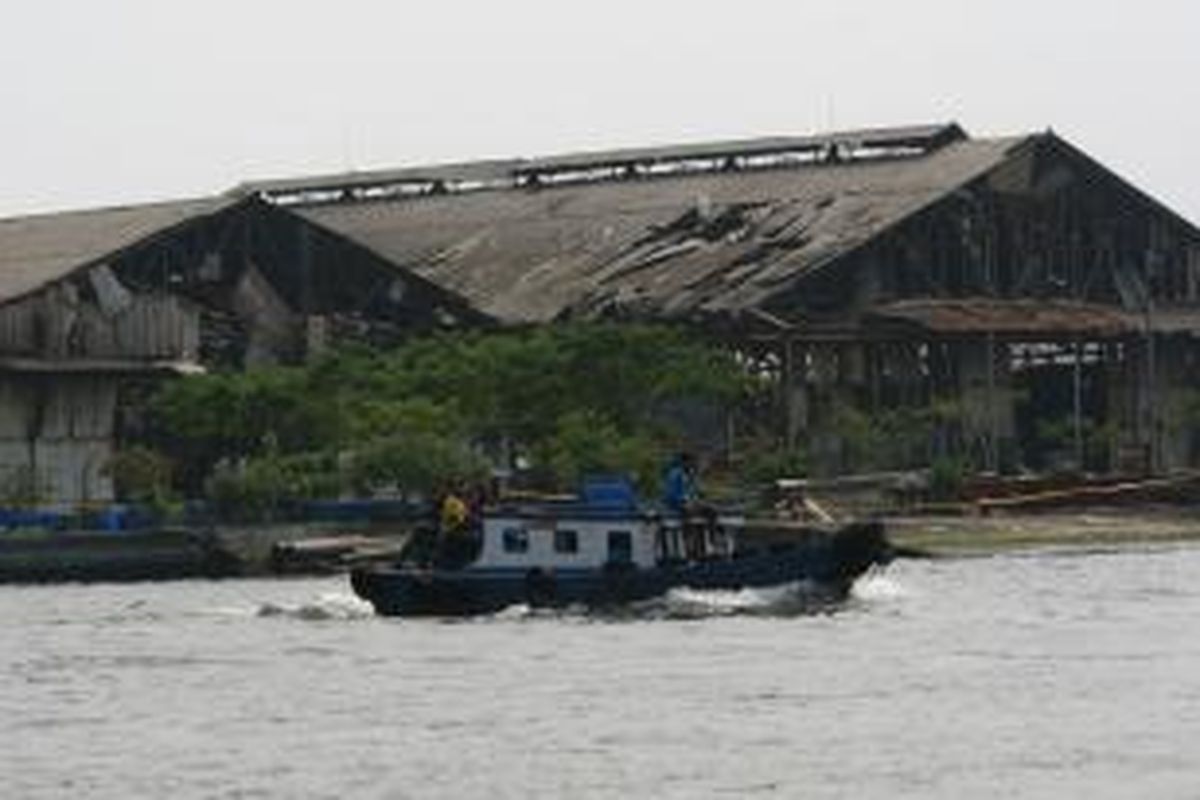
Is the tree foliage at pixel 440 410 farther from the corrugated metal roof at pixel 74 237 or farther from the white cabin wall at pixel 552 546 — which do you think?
the white cabin wall at pixel 552 546

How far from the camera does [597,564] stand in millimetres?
53812

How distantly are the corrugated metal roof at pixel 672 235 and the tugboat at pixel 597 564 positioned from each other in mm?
27095

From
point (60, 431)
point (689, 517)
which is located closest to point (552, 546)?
point (689, 517)

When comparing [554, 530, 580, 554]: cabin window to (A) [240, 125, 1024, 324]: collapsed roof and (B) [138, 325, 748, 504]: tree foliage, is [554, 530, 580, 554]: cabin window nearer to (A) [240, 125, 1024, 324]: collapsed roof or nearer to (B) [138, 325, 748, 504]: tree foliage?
(B) [138, 325, 748, 504]: tree foliage

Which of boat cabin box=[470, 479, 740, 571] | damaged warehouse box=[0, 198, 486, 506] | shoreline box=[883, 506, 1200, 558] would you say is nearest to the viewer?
boat cabin box=[470, 479, 740, 571]

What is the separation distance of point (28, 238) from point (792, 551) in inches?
1308

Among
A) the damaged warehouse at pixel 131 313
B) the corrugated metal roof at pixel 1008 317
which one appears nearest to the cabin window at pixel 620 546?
the damaged warehouse at pixel 131 313

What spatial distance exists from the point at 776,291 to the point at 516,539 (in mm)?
28138

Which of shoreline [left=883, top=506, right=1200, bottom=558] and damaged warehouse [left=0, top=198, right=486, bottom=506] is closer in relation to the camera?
shoreline [left=883, top=506, right=1200, bottom=558]

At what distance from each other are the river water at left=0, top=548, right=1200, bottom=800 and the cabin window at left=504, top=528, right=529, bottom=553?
1131 millimetres

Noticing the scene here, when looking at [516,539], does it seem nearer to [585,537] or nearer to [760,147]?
[585,537]

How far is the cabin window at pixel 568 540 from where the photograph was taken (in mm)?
53938

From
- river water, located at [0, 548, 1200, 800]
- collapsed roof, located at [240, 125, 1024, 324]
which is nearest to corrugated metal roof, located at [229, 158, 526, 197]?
collapsed roof, located at [240, 125, 1024, 324]

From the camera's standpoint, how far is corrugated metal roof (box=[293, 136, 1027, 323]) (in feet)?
273
